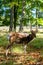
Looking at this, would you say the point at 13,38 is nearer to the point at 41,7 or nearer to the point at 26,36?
the point at 26,36

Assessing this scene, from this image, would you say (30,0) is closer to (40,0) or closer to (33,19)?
(40,0)

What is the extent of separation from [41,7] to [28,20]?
6.98 ft

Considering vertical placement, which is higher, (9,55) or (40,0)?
(40,0)

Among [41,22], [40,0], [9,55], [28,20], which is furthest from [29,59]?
[40,0]

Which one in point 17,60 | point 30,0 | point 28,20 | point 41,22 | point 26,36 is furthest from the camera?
point 30,0

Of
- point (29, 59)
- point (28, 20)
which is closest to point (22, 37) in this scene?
point (29, 59)

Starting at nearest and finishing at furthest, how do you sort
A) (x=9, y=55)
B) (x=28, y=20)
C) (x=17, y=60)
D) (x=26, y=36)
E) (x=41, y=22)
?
(x=17, y=60) < (x=9, y=55) < (x=26, y=36) < (x=41, y=22) < (x=28, y=20)

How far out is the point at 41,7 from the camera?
82.1 ft

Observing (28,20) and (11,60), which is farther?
(28,20)

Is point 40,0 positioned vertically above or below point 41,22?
above

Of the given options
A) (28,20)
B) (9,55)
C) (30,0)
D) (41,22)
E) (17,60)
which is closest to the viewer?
(17,60)

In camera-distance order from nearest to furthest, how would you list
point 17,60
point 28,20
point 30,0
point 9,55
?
point 17,60
point 9,55
point 28,20
point 30,0

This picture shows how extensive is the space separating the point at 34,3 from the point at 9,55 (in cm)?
1318

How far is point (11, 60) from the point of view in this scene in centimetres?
1170
